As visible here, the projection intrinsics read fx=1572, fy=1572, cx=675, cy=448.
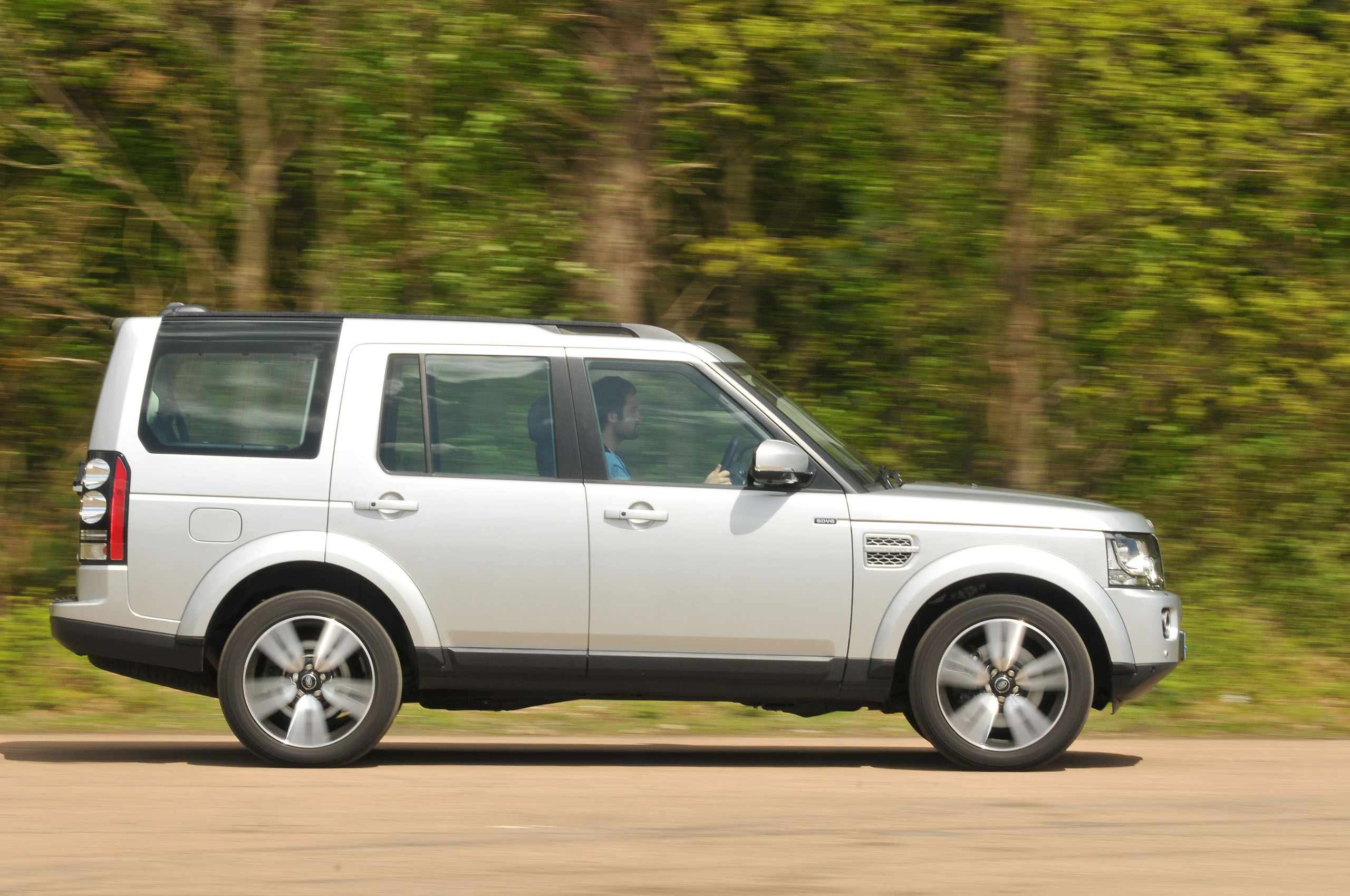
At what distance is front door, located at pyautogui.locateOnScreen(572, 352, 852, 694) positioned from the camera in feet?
22.2

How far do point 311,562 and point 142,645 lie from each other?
2.70 feet

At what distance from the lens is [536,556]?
677 centimetres

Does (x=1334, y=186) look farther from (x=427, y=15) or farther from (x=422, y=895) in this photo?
(x=422, y=895)

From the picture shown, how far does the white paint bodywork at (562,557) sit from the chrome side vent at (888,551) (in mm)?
38

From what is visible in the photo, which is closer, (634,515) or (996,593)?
(634,515)

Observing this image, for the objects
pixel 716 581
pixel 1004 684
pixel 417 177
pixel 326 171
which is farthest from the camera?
pixel 326 171

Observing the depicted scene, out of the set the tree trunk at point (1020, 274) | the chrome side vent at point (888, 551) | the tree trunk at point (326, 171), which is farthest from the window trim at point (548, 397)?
the tree trunk at point (1020, 274)

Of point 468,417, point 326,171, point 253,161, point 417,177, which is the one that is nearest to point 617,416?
point 468,417

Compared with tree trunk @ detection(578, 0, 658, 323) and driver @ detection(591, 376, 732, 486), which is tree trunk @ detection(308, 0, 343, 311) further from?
driver @ detection(591, 376, 732, 486)

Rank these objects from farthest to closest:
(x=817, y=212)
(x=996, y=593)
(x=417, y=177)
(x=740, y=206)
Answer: (x=740, y=206), (x=817, y=212), (x=417, y=177), (x=996, y=593)

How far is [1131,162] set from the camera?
36.5ft

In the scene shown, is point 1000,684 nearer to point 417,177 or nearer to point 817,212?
point 817,212

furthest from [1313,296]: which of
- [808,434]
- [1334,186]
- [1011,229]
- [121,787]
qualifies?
[121,787]

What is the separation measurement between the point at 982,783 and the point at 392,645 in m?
2.59
